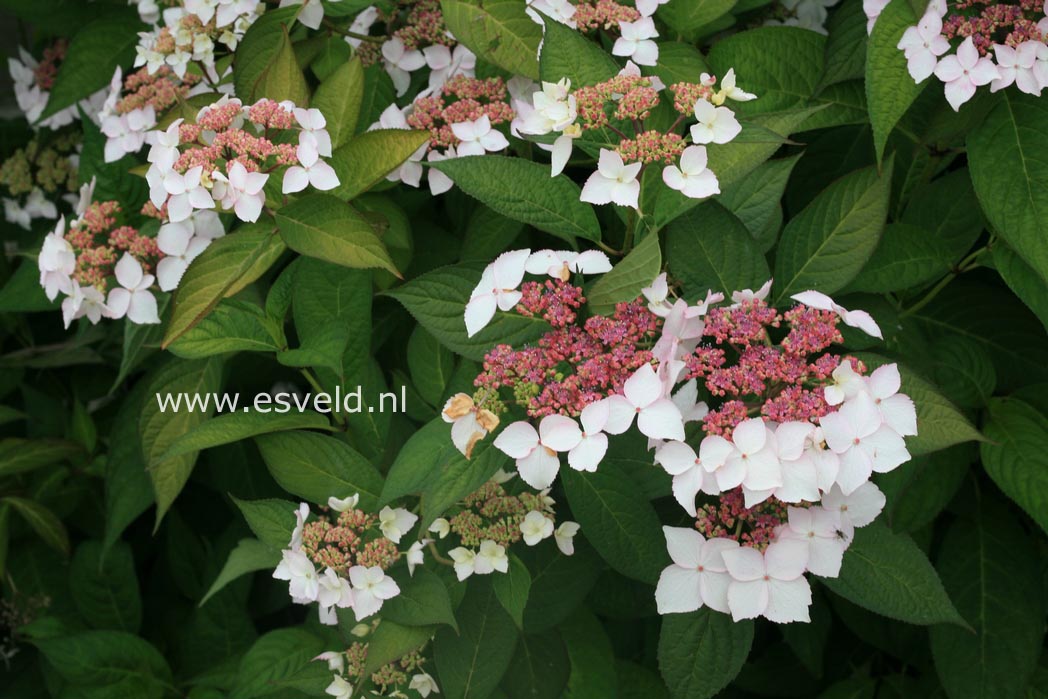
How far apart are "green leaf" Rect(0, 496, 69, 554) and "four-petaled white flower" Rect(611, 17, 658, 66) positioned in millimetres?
1260

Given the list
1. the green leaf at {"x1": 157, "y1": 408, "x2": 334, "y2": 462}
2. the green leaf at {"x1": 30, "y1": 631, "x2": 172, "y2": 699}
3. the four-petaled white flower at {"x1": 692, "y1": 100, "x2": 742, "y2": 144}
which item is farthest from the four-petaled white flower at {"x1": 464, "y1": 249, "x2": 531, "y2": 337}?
the green leaf at {"x1": 30, "y1": 631, "x2": 172, "y2": 699}

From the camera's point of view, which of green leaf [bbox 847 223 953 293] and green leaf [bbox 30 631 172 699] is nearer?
green leaf [bbox 847 223 953 293]

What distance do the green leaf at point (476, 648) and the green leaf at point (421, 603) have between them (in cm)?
7

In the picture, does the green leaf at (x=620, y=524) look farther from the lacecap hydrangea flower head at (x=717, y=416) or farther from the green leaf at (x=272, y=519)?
the green leaf at (x=272, y=519)

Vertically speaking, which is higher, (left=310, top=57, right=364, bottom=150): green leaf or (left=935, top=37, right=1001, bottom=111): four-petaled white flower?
(left=935, top=37, right=1001, bottom=111): four-petaled white flower

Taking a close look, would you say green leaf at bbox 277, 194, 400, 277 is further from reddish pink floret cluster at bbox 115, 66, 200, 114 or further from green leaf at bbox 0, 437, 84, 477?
green leaf at bbox 0, 437, 84, 477

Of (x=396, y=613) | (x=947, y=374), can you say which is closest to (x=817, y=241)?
(x=947, y=374)

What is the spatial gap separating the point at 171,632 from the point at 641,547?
1.27 meters

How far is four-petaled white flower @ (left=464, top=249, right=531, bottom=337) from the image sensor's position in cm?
102

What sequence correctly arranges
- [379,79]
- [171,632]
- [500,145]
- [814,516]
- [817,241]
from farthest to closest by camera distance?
[171,632] → [379,79] → [500,145] → [817,241] → [814,516]

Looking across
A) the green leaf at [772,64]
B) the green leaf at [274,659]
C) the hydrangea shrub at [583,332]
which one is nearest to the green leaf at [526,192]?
the hydrangea shrub at [583,332]

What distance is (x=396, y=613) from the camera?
121 centimetres

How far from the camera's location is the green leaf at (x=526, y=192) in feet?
3.71

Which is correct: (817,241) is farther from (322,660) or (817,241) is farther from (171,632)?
(171,632)
